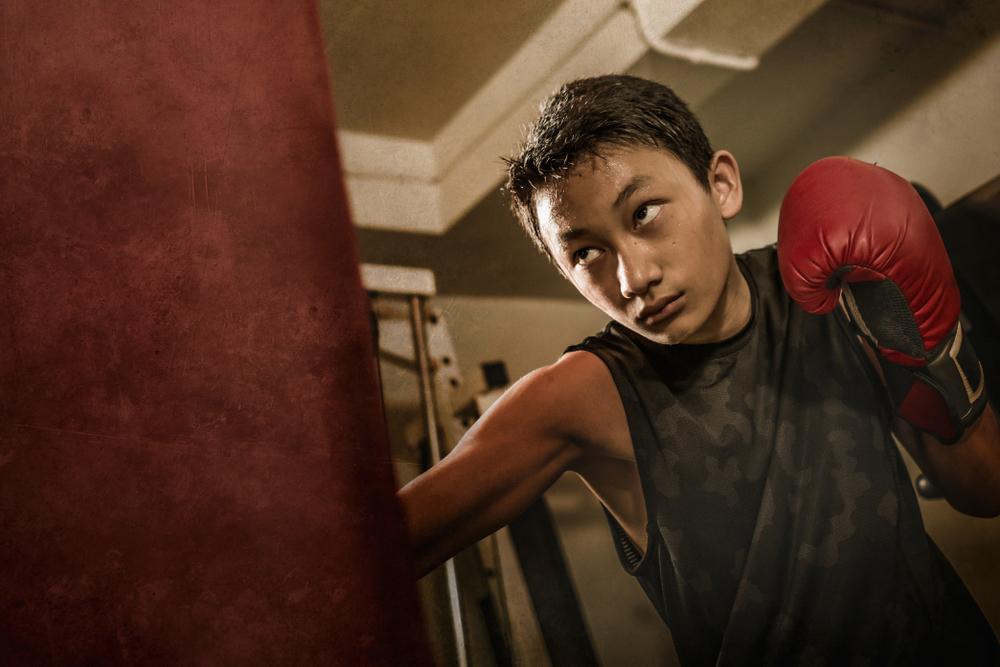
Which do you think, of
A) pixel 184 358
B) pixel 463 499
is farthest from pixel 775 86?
pixel 184 358

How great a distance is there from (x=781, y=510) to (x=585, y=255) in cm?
44

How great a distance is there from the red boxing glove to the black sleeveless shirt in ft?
0.25

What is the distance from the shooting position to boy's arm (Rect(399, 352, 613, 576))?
1.06 meters

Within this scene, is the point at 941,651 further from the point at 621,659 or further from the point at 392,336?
the point at 392,336

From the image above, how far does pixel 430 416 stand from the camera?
3.59ft

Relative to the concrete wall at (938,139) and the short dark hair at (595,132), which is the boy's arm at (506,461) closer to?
the short dark hair at (595,132)

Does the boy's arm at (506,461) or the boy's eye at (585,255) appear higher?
the boy's eye at (585,255)

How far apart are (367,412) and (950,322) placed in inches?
32.3

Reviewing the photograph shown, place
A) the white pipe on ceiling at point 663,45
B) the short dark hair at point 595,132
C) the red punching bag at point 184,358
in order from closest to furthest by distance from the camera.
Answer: the red punching bag at point 184,358, the short dark hair at point 595,132, the white pipe on ceiling at point 663,45

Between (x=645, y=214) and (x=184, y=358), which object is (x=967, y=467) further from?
(x=184, y=358)

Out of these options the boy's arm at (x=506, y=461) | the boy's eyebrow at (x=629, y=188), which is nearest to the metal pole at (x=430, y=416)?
the boy's arm at (x=506, y=461)

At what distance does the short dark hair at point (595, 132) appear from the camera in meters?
1.11

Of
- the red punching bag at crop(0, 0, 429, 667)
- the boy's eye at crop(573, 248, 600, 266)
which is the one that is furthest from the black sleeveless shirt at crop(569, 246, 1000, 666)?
the red punching bag at crop(0, 0, 429, 667)

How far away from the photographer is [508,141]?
120 cm
